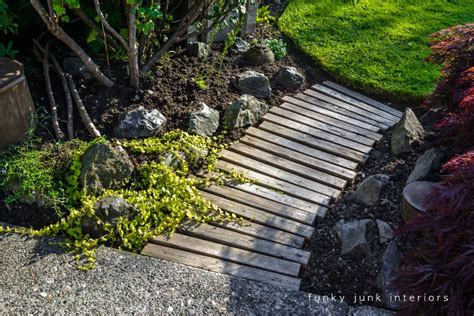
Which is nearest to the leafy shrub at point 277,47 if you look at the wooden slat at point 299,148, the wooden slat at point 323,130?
the wooden slat at point 323,130

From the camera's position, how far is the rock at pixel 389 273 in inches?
131

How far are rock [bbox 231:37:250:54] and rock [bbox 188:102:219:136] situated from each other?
1225mm

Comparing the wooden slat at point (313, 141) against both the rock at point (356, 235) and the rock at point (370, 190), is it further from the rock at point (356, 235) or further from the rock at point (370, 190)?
the rock at point (356, 235)

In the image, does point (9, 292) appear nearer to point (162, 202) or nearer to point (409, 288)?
point (162, 202)

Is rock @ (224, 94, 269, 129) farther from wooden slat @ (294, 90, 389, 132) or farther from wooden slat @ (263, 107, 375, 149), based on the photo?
wooden slat @ (294, 90, 389, 132)

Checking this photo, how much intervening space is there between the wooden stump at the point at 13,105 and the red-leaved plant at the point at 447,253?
285cm

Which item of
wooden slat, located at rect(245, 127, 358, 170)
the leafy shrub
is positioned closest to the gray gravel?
wooden slat, located at rect(245, 127, 358, 170)

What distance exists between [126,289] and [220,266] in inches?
24.4

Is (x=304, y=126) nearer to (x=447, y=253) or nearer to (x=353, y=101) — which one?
(x=353, y=101)

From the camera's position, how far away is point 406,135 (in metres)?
4.59

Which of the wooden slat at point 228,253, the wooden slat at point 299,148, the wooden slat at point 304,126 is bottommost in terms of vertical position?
the wooden slat at point 228,253

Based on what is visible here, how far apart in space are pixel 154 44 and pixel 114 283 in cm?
272

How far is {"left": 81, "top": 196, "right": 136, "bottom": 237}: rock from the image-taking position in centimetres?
357

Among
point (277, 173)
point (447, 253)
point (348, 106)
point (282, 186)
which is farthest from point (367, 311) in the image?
point (348, 106)
